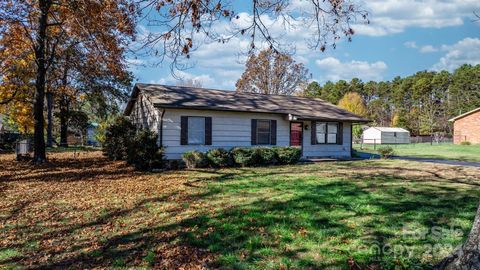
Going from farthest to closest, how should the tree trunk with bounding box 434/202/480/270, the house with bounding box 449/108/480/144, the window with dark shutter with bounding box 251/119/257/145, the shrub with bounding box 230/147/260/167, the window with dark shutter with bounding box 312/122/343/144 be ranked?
1. the house with bounding box 449/108/480/144
2. the window with dark shutter with bounding box 312/122/343/144
3. the window with dark shutter with bounding box 251/119/257/145
4. the shrub with bounding box 230/147/260/167
5. the tree trunk with bounding box 434/202/480/270

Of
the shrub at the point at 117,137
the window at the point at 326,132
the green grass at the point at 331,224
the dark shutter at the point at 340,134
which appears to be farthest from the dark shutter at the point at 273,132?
the green grass at the point at 331,224

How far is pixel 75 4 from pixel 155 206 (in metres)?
6.20

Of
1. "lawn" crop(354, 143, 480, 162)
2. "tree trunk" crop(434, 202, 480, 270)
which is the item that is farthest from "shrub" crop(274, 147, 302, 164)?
"tree trunk" crop(434, 202, 480, 270)

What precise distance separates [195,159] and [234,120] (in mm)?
3729

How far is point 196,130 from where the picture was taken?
16.0 meters

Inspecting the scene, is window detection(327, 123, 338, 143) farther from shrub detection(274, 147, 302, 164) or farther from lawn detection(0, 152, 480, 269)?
lawn detection(0, 152, 480, 269)

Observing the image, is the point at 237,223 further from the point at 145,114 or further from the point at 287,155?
the point at 145,114

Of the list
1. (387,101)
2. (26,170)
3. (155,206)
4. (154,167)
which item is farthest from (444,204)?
(387,101)

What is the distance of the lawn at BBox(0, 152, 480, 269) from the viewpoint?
14.8 ft

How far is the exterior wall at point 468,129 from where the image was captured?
129 ft

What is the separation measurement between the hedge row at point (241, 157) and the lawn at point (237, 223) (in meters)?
3.91

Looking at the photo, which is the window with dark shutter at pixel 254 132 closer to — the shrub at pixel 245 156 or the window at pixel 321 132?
the shrub at pixel 245 156

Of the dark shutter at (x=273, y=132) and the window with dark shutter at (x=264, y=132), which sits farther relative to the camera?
the dark shutter at (x=273, y=132)

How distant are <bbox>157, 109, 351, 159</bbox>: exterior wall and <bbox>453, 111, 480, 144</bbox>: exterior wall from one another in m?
27.9
